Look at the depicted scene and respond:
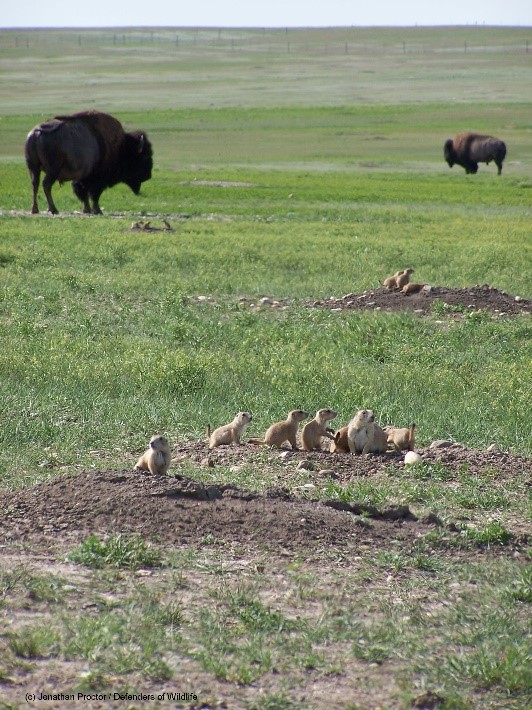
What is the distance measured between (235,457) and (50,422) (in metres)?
1.82

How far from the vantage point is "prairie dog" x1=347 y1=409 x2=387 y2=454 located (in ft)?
29.2

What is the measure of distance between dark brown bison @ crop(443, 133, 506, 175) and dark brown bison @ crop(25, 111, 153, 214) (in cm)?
2154

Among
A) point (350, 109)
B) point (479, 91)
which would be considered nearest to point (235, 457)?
point (350, 109)

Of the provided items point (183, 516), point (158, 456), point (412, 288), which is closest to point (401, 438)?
point (158, 456)

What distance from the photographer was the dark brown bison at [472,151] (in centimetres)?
4941

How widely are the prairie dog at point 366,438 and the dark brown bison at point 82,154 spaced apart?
63.2 ft

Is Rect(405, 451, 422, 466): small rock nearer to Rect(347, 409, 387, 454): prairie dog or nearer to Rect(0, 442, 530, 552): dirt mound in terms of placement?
Rect(347, 409, 387, 454): prairie dog

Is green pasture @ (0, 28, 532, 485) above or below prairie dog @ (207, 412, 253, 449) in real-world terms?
below

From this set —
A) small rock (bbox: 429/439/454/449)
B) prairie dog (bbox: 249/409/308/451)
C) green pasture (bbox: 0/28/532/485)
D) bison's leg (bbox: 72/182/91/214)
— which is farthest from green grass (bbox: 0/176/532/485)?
bison's leg (bbox: 72/182/91/214)

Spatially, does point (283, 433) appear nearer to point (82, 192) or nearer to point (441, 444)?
point (441, 444)

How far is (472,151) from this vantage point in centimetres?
4972

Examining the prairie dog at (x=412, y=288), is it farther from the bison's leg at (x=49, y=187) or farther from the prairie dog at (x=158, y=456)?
the bison's leg at (x=49, y=187)

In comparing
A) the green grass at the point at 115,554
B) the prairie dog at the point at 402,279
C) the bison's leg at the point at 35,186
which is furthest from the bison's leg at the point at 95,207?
the green grass at the point at 115,554

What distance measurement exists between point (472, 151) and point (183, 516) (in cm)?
4470
